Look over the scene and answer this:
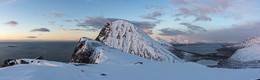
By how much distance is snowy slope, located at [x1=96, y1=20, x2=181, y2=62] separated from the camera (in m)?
113

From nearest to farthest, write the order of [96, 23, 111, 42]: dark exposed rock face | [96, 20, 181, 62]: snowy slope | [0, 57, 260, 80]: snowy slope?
[0, 57, 260, 80]: snowy slope < [96, 20, 181, 62]: snowy slope < [96, 23, 111, 42]: dark exposed rock face

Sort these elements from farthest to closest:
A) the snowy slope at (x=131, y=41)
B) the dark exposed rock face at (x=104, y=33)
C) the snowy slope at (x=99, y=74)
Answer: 1. the dark exposed rock face at (x=104, y=33)
2. the snowy slope at (x=131, y=41)
3. the snowy slope at (x=99, y=74)

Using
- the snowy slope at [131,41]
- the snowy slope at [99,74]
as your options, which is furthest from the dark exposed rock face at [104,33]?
the snowy slope at [99,74]

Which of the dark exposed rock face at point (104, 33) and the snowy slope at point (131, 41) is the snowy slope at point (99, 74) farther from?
the dark exposed rock face at point (104, 33)

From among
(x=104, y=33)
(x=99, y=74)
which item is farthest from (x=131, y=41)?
(x=99, y=74)

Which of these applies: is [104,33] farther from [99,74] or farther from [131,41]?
[99,74]

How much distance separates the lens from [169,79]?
39.0 feet

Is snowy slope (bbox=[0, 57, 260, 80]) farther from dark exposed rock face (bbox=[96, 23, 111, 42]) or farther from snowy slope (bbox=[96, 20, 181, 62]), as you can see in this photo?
dark exposed rock face (bbox=[96, 23, 111, 42])

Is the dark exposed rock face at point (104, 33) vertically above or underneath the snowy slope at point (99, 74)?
above

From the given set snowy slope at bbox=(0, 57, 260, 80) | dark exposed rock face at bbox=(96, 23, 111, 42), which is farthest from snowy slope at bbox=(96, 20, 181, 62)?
snowy slope at bbox=(0, 57, 260, 80)

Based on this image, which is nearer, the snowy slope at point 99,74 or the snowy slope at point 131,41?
the snowy slope at point 99,74

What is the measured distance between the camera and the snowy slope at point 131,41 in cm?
11345

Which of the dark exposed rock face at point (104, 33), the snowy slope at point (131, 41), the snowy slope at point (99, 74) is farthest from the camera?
the dark exposed rock face at point (104, 33)

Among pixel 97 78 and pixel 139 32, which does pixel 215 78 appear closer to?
pixel 97 78
